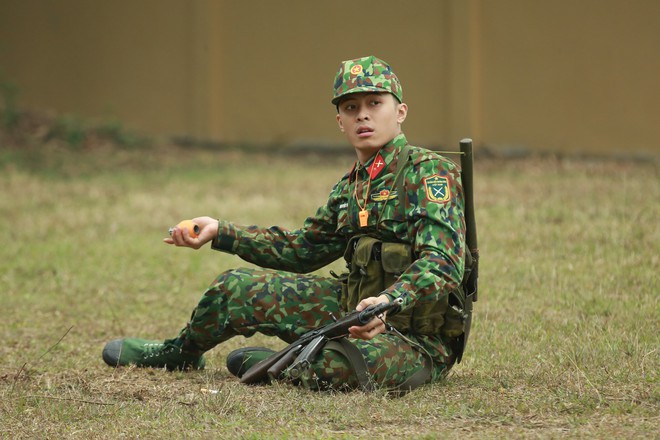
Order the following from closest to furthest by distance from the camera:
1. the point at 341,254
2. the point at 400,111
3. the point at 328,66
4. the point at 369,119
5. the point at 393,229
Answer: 1. the point at 393,229
2. the point at 369,119
3. the point at 400,111
4. the point at 341,254
5. the point at 328,66

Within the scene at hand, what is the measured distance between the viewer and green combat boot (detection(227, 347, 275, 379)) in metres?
4.82

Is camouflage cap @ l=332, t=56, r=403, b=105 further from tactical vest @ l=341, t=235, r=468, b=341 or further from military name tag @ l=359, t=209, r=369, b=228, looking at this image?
tactical vest @ l=341, t=235, r=468, b=341

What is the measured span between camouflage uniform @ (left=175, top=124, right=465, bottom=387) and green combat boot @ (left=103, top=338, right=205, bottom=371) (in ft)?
0.34

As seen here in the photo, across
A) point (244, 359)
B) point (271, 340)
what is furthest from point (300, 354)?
point (271, 340)

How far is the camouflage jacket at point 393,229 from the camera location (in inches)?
165

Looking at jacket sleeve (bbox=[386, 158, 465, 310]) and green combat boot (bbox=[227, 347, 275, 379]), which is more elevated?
jacket sleeve (bbox=[386, 158, 465, 310])

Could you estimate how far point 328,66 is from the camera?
44.7 ft

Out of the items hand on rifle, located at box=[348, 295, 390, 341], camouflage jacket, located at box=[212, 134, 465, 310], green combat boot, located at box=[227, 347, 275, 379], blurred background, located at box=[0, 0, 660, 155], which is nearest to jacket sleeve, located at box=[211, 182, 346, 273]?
camouflage jacket, located at box=[212, 134, 465, 310]

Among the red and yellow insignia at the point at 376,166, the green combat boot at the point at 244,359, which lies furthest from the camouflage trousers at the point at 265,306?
the red and yellow insignia at the point at 376,166

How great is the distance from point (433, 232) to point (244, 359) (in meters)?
1.12

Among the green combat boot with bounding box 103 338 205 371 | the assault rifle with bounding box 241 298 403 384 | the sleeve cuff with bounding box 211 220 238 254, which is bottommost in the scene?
the green combat boot with bounding box 103 338 205 371

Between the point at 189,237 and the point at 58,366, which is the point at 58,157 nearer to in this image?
the point at 58,366

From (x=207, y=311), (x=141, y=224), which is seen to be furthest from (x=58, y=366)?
(x=141, y=224)

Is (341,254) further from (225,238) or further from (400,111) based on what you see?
(400,111)
